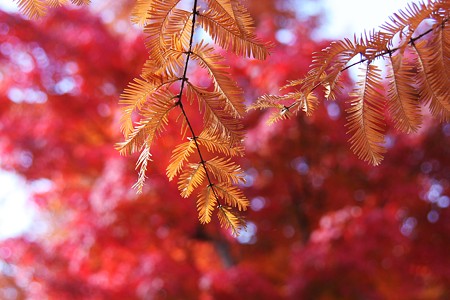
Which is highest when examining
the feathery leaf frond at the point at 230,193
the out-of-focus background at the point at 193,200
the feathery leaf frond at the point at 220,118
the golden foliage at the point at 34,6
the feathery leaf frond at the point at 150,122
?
the out-of-focus background at the point at 193,200

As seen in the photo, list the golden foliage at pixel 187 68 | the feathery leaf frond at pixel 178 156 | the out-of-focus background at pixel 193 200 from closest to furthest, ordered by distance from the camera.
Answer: the golden foliage at pixel 187 68
the feathery leaf frond at pixel 178 156
the out-of-focus background at pixel 193 200

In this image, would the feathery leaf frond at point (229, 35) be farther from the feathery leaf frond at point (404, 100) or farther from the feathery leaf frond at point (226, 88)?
the feathery leaf frond at point (404, 100)

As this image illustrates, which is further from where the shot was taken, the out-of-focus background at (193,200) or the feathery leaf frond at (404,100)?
the out-of-focus background at (193,200)

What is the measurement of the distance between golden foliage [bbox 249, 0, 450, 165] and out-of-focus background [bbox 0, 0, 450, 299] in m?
3.10

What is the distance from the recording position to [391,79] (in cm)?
106

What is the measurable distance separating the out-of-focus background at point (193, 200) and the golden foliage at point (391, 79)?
310cm

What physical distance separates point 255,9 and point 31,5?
6726mm

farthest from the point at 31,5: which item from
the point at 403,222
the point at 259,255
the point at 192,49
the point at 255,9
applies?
the point at 255,9

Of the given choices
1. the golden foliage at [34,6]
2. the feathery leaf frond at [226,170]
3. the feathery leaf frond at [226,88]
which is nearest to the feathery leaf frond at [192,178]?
the feathery leaf frond at [226,170]

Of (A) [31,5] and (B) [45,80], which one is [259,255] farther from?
(A) [31,5]

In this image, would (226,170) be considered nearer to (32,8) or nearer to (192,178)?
(192,178)

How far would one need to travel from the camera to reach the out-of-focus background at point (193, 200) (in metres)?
4.16

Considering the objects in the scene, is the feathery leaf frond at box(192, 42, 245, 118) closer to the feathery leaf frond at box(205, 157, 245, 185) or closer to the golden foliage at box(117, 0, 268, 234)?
the golden foliage at box(117, 0, 268, 234)

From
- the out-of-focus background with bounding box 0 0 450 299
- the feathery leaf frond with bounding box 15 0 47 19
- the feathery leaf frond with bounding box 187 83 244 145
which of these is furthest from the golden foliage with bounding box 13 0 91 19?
the out-of-focus background with bounding box 0 0 450 299
